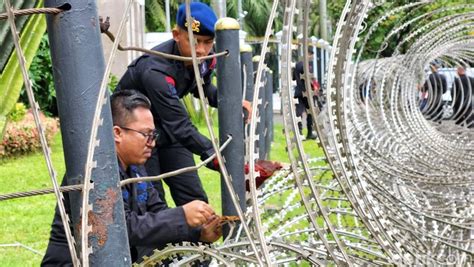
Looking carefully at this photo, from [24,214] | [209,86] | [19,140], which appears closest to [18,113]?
[19,140]

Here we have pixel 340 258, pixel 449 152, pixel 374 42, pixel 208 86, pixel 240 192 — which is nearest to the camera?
pixel 340 258

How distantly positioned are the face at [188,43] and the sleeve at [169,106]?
0.47ft

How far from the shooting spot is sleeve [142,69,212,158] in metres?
4.14

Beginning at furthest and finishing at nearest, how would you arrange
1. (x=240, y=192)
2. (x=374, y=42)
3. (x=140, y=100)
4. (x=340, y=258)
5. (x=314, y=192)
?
(x=374, y=42)
(x=240, y=192)
(x=140, y=100)
(x=340, y=258)
(x=314, y=192)

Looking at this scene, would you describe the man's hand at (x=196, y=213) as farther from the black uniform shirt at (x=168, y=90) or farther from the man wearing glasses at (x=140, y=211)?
the black uniform shirt at (x=168, y=90)

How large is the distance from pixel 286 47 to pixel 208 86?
2.58 m

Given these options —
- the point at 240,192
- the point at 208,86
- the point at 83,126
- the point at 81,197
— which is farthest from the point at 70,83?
the point at 208,86

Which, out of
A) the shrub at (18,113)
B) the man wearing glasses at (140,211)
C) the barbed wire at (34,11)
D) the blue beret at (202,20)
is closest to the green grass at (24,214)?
the shrub at (18,113)

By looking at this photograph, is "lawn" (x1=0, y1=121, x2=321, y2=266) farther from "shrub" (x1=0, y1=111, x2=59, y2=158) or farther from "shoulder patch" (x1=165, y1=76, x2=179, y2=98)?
"shoulder patch" (x1=165, y1=76, x2=179, y2=98)

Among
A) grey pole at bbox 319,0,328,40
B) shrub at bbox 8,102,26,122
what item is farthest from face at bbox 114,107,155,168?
shrub at bbox 8,102,26,122

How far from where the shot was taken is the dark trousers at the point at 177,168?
180 inches

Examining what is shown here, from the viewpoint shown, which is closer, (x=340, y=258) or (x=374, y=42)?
(x=340, y=258)

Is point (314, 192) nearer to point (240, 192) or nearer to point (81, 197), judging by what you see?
point (81, 197)

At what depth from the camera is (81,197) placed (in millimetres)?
1910
